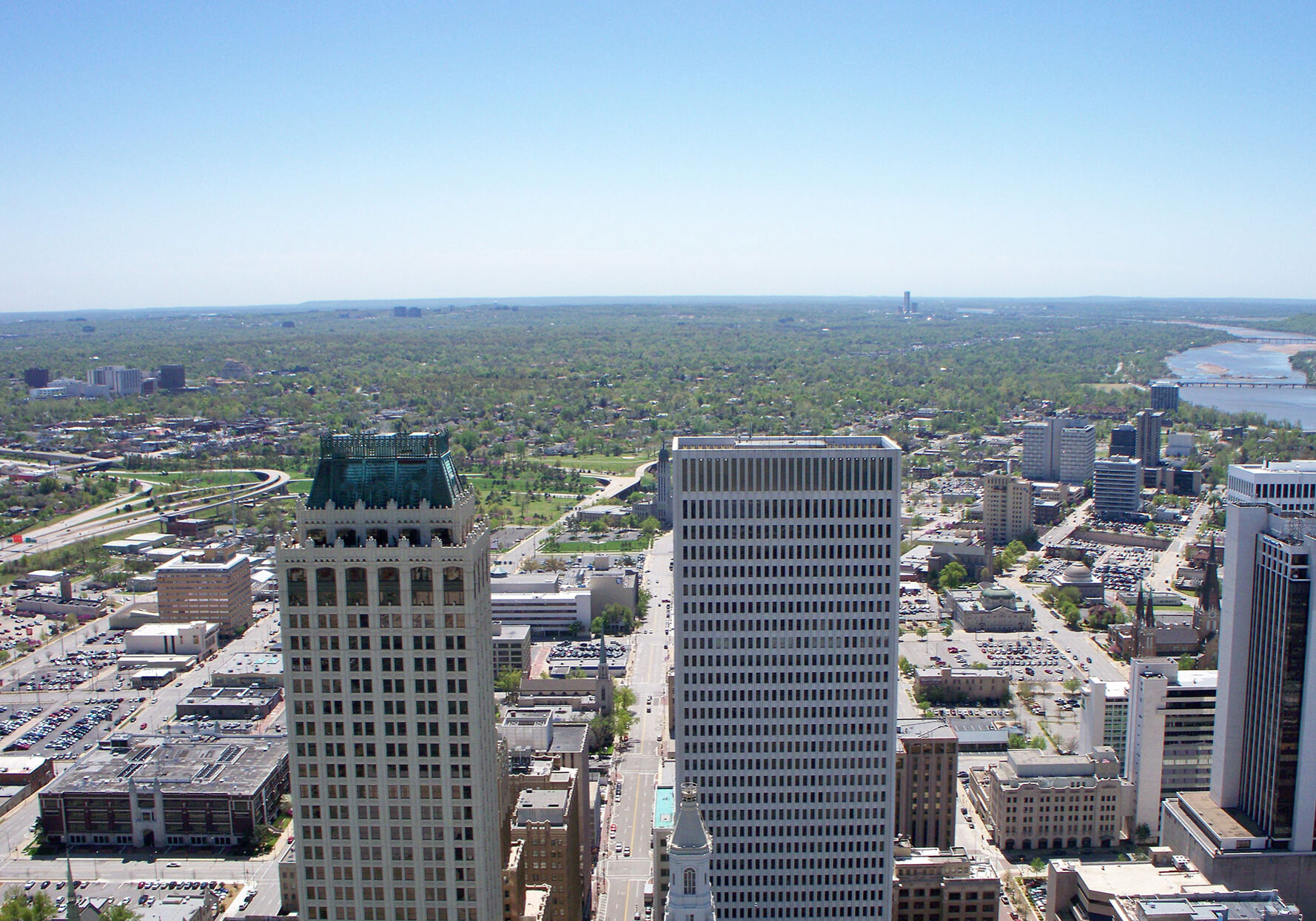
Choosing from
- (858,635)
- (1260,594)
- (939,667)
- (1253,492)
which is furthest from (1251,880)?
(939,667)

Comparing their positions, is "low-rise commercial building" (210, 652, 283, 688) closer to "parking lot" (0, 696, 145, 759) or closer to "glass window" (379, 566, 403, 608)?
"parking lot" (0, 696, 145, 759)

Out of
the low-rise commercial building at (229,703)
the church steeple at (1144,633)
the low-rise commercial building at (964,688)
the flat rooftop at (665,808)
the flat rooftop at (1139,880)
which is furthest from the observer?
the low-rise commercial building at (964,688)

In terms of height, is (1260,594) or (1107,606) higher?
(1260,594)

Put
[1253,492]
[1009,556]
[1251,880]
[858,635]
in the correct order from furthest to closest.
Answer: [1009,556] → [1253,492] → [1251,880] → [858,635]

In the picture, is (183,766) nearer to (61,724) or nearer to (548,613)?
(61,724)

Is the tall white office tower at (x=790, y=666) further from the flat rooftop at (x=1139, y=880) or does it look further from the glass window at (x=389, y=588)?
the glass window at (x=389, y=588)

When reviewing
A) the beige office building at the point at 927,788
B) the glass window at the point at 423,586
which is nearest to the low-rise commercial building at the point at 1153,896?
the beige office building at the point at 927,788

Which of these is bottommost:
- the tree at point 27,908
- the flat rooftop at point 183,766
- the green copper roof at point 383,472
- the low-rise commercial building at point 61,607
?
the low-rise commercial building at point 61,607

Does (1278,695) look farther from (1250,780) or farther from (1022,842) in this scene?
(1022,842)

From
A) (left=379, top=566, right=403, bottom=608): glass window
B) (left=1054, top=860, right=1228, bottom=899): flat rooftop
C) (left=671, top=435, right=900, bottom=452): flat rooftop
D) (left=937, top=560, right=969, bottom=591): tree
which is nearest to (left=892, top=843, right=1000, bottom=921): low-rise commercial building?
(left=1054, top=860, right=1228, bottom=899): flat rooftop
